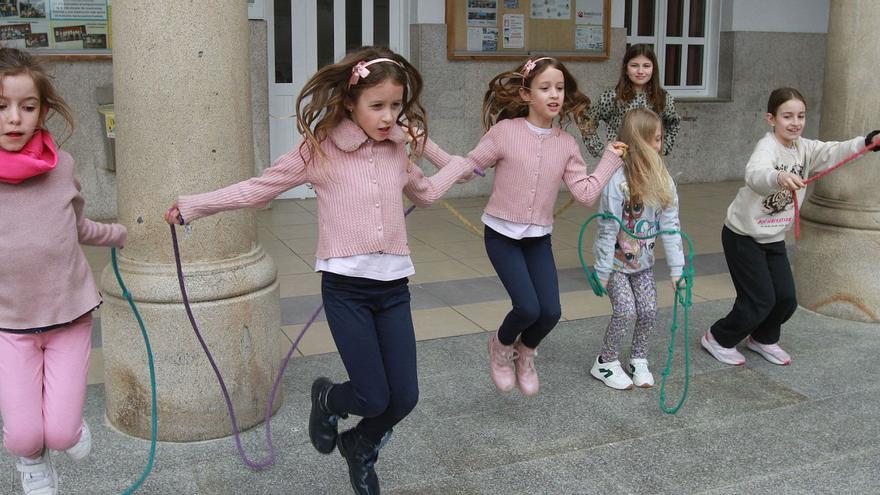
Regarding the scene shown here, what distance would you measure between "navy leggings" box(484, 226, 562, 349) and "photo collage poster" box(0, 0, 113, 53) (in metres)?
6.10

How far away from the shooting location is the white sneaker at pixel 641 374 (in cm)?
516

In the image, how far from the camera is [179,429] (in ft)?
14.3

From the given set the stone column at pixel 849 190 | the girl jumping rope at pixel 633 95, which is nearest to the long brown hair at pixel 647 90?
the girl jumping rope at pixel 633 95

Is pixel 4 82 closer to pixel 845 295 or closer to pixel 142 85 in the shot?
pixel 142 85

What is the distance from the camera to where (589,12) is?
11.6 m

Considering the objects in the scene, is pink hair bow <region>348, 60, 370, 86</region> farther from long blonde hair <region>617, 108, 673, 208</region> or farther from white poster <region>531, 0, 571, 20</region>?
white poster <region>531, 0, 571, 20</region>

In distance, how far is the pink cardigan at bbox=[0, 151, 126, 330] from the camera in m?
3.30

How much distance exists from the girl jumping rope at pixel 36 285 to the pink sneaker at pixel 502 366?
2.11m

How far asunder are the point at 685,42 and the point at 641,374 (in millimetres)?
8754

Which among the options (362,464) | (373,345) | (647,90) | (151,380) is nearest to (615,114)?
(647,90)

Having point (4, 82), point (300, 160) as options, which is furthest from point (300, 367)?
point (4, 82)

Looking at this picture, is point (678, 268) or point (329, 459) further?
point (678, 268)

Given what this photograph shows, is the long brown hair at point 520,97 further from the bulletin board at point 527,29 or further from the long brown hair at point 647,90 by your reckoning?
the bulletin board at point 527,29

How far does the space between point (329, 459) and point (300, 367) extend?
1215 mm
